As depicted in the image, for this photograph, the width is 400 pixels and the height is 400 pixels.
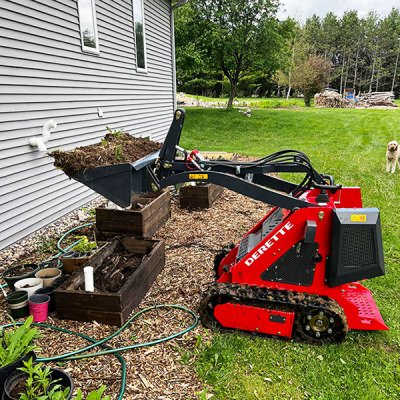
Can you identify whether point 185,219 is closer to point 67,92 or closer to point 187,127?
point 67,92

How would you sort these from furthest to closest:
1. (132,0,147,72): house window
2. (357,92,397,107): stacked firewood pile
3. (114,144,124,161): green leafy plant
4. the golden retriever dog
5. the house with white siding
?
(357,92,397,107): stacked firewood pile < (132,0,147,72): house window < the golden retriever dog < the house with white siding < (114,144,124,161): green leafy plant

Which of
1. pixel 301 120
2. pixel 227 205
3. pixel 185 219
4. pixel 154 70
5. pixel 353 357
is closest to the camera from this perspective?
pixel 353 357

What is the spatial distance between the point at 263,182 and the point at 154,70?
850 centimetres

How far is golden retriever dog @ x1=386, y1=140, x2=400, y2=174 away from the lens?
28.3ft

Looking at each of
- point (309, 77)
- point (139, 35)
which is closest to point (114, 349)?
point (139, 35)

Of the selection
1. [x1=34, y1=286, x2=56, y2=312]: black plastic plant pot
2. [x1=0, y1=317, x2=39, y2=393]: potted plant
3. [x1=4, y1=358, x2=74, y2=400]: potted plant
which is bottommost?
[x1=34, y1=286, x2=56, y2=312]: black plastic plant pot

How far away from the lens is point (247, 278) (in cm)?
311

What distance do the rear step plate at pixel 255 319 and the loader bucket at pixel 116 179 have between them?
125 centimetres

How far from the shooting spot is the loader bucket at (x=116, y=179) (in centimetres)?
302

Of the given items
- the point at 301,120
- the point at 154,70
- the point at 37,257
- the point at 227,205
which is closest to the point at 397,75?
the point at 301,120

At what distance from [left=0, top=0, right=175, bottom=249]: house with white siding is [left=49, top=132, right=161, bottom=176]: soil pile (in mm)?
1556

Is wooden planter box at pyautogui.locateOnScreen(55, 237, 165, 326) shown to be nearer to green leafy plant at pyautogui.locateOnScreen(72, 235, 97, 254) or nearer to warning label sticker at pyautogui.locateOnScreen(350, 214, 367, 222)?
green leafy plant at pyautogui.locateOnScreen(72, 235, 97, 254)

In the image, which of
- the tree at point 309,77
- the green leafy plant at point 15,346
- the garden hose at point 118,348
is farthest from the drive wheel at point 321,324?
the tree at point 309,77

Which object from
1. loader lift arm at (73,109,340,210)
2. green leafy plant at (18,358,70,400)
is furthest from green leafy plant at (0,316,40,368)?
loader lift arm at (73,109,340,210)
